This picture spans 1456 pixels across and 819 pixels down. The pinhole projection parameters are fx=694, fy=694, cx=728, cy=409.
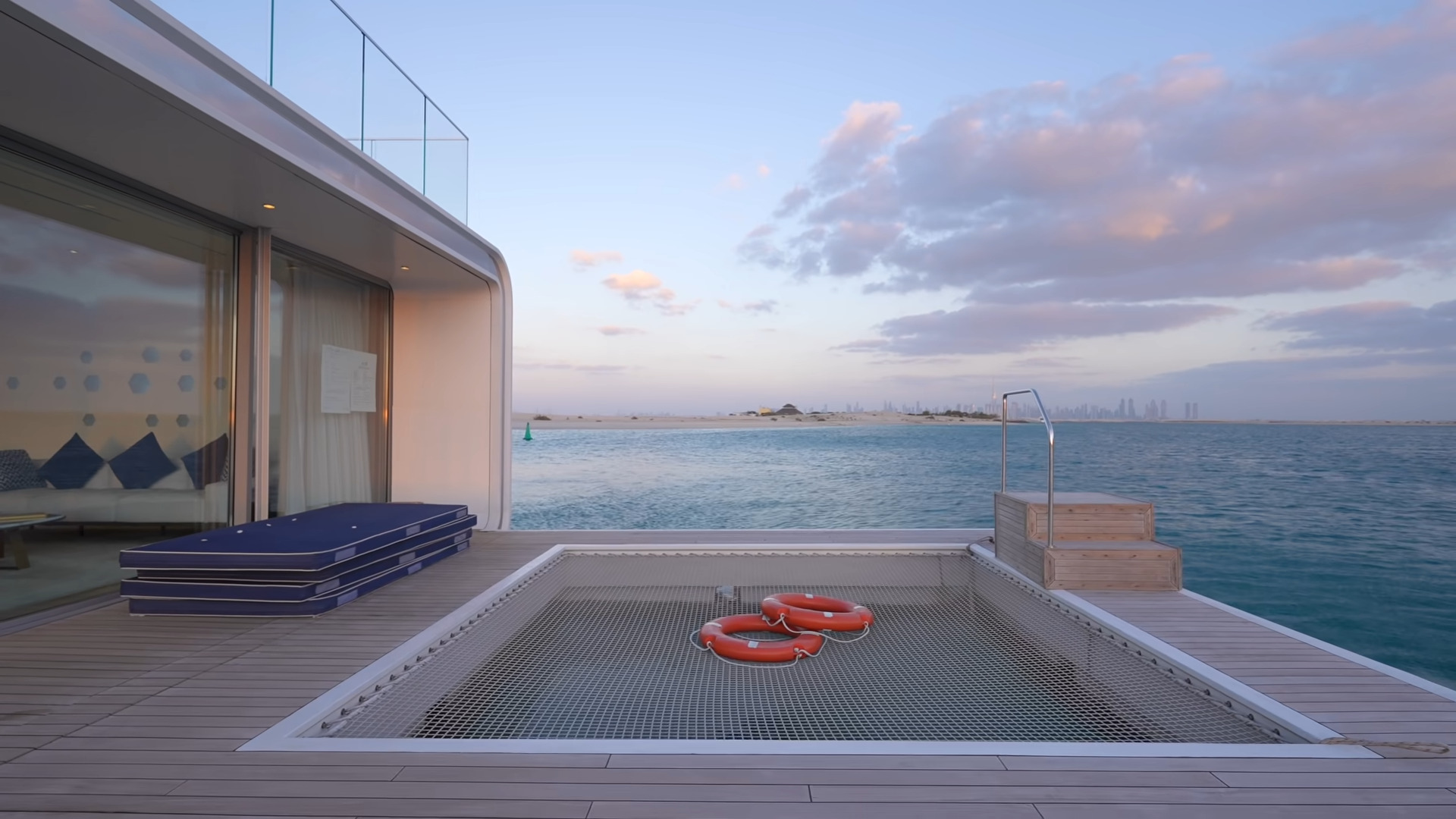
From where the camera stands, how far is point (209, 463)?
12.6ft

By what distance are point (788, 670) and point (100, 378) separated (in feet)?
11.7

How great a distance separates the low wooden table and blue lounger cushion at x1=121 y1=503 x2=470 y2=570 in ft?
1.21

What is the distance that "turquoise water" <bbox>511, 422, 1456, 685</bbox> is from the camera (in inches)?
345

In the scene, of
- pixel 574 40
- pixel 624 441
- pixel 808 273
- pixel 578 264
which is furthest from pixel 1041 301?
pixel 624 441

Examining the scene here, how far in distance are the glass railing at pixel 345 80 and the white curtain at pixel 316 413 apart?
1143 millimetres

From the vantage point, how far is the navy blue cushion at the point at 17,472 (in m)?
2.93

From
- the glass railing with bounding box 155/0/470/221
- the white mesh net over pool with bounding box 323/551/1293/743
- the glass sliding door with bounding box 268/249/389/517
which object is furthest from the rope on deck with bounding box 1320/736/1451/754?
the glass sliding door with bounding box 268/249/389/517

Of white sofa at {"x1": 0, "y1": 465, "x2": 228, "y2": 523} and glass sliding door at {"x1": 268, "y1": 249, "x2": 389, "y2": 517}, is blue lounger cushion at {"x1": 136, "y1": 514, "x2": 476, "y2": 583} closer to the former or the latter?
white sofa at {"x1": 0, "y1": 465, "x2": 228, "y2": 523}

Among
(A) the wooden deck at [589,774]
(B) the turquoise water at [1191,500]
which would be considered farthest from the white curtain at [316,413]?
(B) the turquoise water at [1191,500]

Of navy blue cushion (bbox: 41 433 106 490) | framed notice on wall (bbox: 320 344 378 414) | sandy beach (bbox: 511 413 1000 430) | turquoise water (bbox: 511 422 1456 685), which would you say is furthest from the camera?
sandy beach (bbox: 511 413 1000 430)

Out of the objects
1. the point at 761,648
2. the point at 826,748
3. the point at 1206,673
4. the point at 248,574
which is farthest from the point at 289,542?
the point at 1206,673

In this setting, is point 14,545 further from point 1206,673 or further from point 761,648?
point 1206,673

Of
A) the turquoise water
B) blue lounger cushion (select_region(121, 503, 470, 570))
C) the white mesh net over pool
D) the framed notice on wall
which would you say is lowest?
the turquoise water

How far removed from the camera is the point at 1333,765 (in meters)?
1.69
